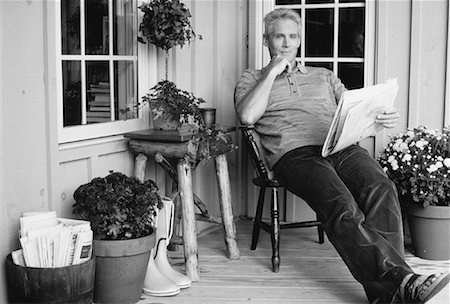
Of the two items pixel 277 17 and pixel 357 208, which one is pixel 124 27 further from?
pixel 357 208

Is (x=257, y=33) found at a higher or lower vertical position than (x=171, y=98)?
higher

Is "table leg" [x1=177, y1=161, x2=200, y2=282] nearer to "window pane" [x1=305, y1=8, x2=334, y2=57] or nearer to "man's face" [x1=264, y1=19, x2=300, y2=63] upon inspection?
"man's face" [x1=264, y1=19, x2=300, y2=63]

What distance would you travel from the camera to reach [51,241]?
2830mm

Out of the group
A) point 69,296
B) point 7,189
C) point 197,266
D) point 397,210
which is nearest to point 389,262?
point 397,210

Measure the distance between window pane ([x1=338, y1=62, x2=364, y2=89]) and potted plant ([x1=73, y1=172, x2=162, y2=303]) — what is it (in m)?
2.03

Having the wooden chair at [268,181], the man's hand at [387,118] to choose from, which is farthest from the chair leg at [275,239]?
the man's hand at [387,118]

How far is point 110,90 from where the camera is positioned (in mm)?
3881

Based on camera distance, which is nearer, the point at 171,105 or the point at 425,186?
the point at 171,105

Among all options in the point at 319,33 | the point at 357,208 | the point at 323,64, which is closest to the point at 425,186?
the point at 357,208

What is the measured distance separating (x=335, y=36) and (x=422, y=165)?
1200 millimetres

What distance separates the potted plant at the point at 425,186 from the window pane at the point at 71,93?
6.18ft

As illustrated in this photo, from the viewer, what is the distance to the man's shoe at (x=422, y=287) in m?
2.88

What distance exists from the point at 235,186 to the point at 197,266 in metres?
1.43

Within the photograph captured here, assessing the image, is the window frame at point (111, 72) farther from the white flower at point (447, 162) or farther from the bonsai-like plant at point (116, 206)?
the white flower at point (447, 162)
